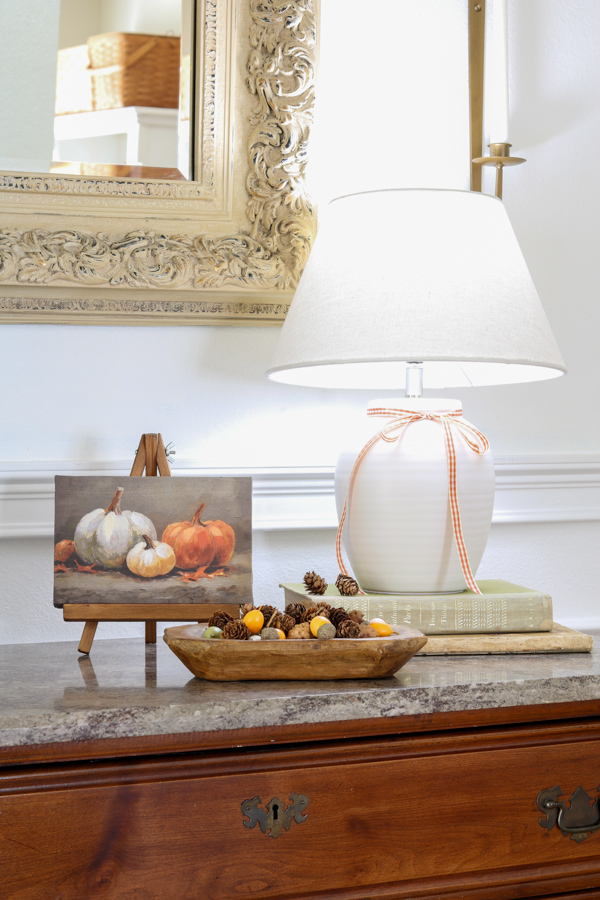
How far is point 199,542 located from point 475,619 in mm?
349

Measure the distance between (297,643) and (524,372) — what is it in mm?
532

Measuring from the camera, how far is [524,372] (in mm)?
1155

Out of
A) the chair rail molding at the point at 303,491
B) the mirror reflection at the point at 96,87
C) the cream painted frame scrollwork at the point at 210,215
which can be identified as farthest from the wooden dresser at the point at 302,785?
the mirror reflection at the point at 96,87

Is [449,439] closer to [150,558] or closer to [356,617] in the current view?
[356,617]

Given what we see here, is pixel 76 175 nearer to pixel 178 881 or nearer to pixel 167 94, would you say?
pixel 167 94

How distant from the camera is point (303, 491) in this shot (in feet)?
4.36

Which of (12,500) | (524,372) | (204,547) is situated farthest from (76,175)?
(524,372)

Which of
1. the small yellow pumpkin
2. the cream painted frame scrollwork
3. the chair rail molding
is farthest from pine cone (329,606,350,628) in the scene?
the cream painted frame scrollwork

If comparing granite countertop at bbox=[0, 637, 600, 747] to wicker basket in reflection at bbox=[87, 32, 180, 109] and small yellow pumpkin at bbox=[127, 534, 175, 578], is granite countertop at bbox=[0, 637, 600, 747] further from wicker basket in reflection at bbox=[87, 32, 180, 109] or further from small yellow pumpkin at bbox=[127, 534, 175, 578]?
wicker basket in reflection at bbox=[87, 32, 180, 109]

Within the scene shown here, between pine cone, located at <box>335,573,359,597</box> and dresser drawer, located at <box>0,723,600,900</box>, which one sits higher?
pine cone, located at <box>335,573,359,597</box>

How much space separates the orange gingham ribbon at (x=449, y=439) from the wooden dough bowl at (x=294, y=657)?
0.18 m

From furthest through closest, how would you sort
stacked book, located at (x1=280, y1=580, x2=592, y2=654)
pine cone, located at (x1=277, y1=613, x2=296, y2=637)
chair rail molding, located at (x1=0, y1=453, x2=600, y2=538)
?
chair rail molding, located at (x1=0, y1=453, x2=600, y2=538) → stacked book, located at (x1=280, y1=580, x2=592, y2=654) → pine cone, located at (x1=277, y1=613, x2=296, y2=637)

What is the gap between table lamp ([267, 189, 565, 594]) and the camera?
96 centimetres

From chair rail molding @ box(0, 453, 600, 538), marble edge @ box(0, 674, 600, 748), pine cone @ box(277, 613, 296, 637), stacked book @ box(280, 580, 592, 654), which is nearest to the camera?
marble edge @ box(0, 674, 600, 748)
